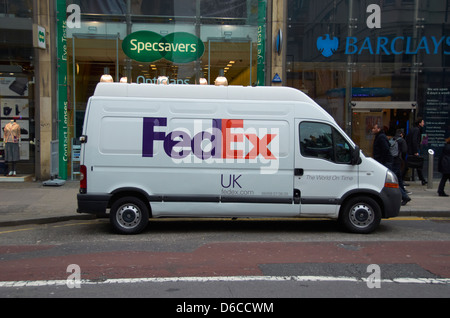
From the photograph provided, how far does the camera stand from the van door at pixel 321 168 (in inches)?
322

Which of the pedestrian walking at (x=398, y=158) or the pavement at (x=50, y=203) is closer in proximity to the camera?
the pavement at (x=50, y=203)

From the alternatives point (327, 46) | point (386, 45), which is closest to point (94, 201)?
point (327, 46)

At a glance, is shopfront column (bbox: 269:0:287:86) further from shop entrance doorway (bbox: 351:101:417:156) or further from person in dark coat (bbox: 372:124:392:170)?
person in dark coat (bbox: 372:124:392:170)

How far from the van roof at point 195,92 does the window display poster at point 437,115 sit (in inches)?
362

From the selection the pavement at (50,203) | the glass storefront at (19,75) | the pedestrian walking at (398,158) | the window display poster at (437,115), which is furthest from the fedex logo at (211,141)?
the window display poster at (437,115)

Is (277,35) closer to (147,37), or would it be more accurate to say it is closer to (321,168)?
(147,37)

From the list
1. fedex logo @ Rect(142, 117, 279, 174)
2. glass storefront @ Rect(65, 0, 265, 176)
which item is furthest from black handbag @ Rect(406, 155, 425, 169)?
fedex logo @ Rect(142, 117, 279, 174)

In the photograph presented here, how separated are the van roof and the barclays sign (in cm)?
785

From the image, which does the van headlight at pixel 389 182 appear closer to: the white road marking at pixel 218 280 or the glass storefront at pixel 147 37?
the white road marking at pixel 218 280

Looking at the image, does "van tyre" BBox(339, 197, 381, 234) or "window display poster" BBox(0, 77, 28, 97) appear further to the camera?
"window display poster" BBox(0, 77, 28, 97)

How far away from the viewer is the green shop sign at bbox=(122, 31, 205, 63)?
14953mm

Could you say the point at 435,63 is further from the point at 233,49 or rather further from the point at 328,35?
the point at 233,49

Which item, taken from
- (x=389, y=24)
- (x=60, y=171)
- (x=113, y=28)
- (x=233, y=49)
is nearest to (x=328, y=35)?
(x=389, y=24)

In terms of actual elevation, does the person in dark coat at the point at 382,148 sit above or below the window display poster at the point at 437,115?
below
